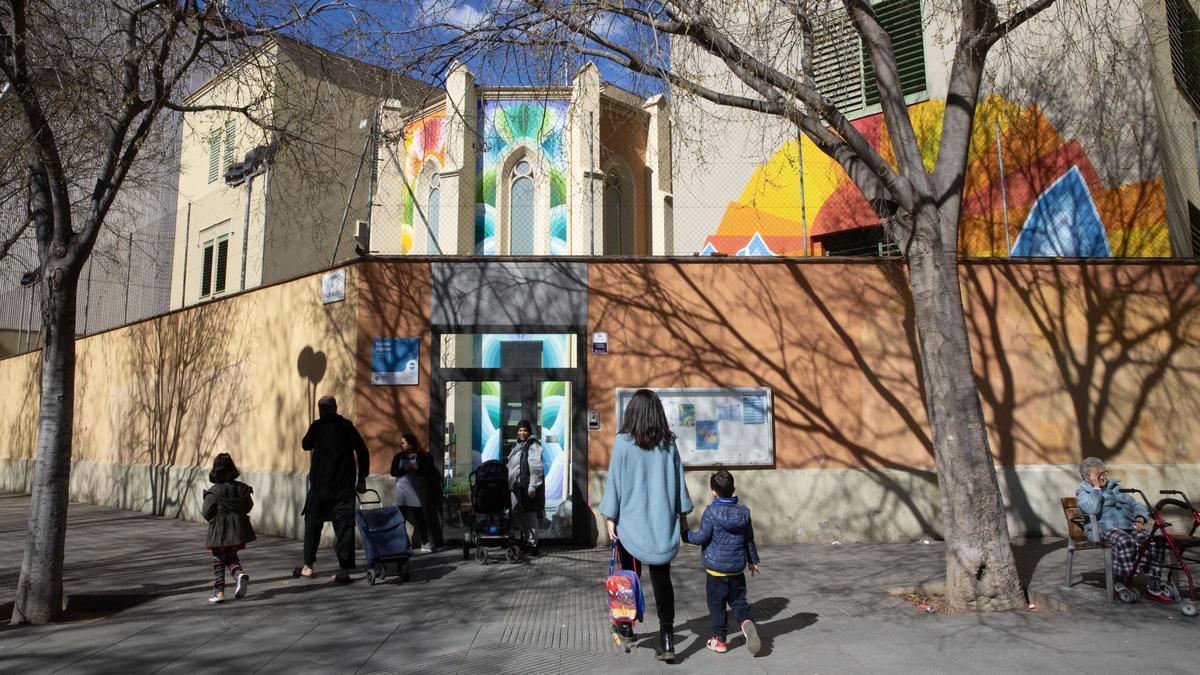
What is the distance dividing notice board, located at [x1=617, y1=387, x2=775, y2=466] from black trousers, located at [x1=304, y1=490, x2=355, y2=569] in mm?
3577

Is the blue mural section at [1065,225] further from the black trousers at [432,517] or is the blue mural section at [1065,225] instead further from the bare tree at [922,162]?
the black trousers at [432,517]

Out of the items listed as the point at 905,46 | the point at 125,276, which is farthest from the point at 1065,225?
the point at 125,276

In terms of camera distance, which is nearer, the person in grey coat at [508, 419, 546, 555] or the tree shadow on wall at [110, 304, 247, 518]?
the person in grey coat at [508, 419, 546, 555]

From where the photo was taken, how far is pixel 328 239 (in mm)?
16828

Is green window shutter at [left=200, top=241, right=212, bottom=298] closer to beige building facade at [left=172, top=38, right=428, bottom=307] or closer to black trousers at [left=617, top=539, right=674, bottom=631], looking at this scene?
beige building facade at [left=172, top=38, right=428, bottom=307]

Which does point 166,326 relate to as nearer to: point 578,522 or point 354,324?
point 354,324

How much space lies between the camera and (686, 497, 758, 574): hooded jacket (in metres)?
5.42

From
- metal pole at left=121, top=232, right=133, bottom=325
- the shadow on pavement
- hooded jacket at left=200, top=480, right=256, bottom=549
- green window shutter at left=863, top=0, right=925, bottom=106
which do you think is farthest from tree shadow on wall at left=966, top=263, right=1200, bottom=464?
metal pole at left=121, top=232, right=133, bottom=325

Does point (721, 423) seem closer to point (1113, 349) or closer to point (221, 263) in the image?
point (1113, 349)

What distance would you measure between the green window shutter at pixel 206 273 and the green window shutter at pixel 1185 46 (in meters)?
21.7

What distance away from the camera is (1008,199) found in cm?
1275

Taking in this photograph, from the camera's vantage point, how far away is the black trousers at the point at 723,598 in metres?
5.46

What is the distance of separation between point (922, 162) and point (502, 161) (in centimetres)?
1376

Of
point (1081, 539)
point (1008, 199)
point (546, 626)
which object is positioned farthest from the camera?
point (1008, 199)
